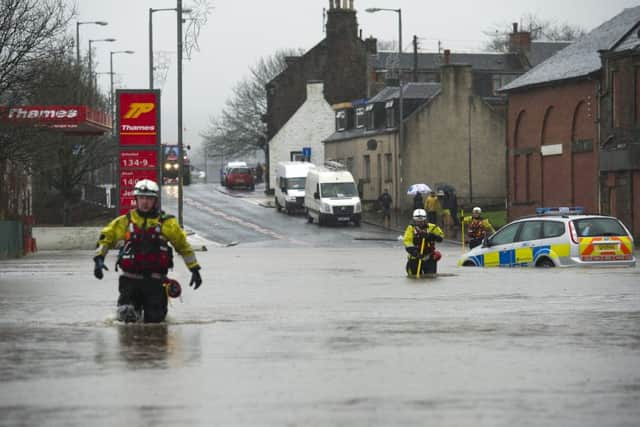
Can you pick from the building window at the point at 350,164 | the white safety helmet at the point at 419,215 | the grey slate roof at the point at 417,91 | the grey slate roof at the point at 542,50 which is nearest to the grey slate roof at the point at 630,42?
the grey slate roof at the point at 417,91

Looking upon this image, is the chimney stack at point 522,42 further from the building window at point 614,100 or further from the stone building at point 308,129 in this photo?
the building window at point 614,100

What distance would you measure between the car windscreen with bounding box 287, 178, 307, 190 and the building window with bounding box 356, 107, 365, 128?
1119 cm

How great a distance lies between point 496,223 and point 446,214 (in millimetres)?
7754

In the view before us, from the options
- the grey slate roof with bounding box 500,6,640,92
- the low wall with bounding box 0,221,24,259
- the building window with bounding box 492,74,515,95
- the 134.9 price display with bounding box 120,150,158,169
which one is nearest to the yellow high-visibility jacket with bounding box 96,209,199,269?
the low wall with bounding box 0,221,24,259

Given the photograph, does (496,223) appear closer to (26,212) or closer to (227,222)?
(227,222)

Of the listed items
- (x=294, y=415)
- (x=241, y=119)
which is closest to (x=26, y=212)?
(x=294, y=415)

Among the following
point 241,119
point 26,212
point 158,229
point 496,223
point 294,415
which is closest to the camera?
point 294,415

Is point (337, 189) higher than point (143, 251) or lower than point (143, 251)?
lower

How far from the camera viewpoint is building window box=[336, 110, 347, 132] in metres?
88.9

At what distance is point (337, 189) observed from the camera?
213ft

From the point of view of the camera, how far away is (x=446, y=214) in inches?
2188

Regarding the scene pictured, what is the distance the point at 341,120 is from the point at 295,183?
→ 17379mm

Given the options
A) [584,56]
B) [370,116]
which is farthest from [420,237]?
[370,116]

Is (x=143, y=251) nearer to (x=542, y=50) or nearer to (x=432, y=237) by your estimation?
(x=432, y=237)
